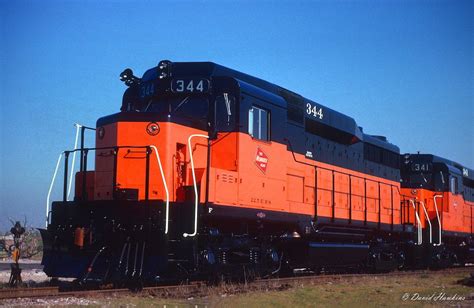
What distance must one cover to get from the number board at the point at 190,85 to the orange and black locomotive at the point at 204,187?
2 cm

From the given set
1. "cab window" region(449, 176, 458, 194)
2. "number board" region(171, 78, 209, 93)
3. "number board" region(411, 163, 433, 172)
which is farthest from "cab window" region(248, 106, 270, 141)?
"cab window" region(449, 176, 458, 194)

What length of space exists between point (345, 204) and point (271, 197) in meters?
4.61

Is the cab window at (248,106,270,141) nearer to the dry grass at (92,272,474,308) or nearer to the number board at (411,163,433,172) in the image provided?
the dry grass at (92,272,474,308)

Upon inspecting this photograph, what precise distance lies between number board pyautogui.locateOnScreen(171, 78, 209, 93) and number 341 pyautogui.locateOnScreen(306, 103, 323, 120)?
13.0ft

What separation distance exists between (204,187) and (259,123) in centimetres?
236

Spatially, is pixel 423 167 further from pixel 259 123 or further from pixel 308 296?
pixel 308 296

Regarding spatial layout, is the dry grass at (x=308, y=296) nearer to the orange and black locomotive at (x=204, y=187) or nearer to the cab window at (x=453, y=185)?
the orange and black locomotive at (x=204, y=187)

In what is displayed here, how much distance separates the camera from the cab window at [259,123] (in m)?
11.6

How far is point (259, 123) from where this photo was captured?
1194 cm

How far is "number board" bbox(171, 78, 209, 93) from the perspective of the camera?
36.9 feet

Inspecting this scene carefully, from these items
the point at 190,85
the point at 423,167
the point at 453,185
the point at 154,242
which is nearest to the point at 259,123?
the point at 190,85

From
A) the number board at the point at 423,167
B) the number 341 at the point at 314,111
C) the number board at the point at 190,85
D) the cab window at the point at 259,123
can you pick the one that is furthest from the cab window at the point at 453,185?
the number board at the point at 190,85

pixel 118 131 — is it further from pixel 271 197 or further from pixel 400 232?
pixel 400 232

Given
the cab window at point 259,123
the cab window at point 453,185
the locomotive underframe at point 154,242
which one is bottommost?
the locomotive underframe at point 154,242
